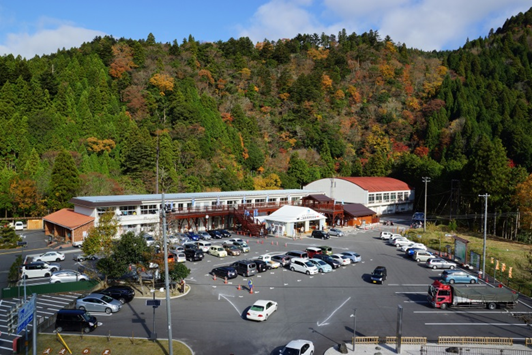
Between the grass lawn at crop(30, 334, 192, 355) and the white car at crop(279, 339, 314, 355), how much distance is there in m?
4.15

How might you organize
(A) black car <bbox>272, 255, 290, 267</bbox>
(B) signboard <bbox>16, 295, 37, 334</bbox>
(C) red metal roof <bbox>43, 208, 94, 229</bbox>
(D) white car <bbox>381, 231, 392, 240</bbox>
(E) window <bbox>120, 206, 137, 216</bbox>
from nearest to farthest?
(B) signboard <bbox>16, 295, 37, 334</bbox> → (A) black car <bbox>272, 255, 290, 267</bbox> → (C) red metal roof <bbox>43, 208, 94, 229</bbox> → (E) window <bbox>120, 206, 137, 216</bbox> → (D) white car <bbox>381, 231, 392, 240</bbox>

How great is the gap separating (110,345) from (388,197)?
57.7 m

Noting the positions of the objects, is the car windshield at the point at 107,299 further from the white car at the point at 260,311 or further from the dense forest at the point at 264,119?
the dense forest at the point at 264,119

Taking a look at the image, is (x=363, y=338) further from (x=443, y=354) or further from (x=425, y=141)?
(x=425, y=141)

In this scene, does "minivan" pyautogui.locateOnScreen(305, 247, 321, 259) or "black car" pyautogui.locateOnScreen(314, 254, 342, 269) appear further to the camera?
"minivan" pyautogui.locateOnScreen(305, 247, 321, 259)

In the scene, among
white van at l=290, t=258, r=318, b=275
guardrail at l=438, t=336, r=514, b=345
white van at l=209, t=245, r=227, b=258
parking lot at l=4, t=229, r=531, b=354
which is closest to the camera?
guardrail at l=438, t=336, r=514, b=345

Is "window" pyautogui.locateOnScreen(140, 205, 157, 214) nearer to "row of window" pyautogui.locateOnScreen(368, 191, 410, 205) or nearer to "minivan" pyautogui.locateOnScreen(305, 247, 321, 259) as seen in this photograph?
"minivan" pyautogui.locateOnScreen(305, 247, 321, 259)

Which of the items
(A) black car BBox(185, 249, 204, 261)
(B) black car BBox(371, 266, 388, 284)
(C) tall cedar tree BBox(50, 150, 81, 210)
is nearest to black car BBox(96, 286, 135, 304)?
(A) black car BBox(185, 249, 204, 261)

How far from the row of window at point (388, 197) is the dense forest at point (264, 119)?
414 centimetres

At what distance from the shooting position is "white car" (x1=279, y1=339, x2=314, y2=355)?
15758 millimetres

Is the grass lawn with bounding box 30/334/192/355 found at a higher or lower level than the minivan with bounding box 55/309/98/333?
lower

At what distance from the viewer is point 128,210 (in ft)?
138

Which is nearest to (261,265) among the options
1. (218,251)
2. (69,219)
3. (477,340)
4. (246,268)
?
(246,268)

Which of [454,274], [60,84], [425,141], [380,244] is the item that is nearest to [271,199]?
[380,244]
